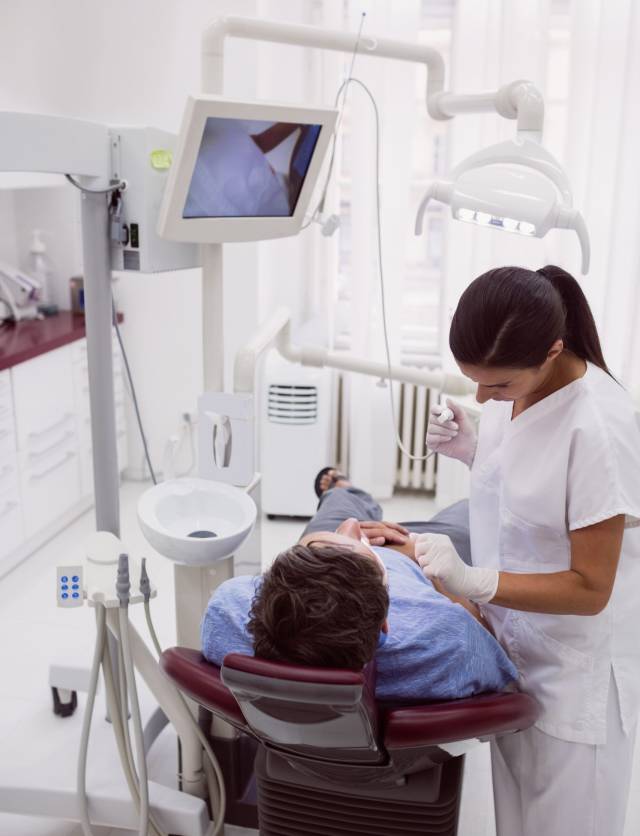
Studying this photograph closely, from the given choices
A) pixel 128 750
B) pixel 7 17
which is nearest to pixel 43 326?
pixel 7 17

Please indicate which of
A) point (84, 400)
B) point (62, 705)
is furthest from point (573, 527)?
point (84, 400)

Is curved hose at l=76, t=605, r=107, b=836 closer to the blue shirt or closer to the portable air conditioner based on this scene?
the blue shirt

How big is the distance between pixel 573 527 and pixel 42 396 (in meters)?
2.30

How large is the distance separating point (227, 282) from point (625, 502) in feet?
8.05

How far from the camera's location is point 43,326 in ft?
10.8

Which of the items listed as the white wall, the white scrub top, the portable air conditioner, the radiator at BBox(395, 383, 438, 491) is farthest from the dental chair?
the white wall

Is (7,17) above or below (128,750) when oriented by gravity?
above

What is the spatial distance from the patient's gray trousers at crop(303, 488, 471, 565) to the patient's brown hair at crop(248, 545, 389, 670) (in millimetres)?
735

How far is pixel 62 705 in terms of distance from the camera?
7.16ft

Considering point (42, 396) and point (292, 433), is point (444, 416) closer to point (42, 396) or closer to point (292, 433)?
point (292, 433)

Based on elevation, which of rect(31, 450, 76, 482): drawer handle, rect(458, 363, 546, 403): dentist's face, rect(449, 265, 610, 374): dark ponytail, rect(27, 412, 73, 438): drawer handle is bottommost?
rect(31, 450, 76, 482): drawer handle

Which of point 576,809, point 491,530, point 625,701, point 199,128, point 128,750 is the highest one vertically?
point 199,128

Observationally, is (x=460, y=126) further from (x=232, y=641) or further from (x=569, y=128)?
(x=232, y=641)

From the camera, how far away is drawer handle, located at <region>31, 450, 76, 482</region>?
10.1ft
